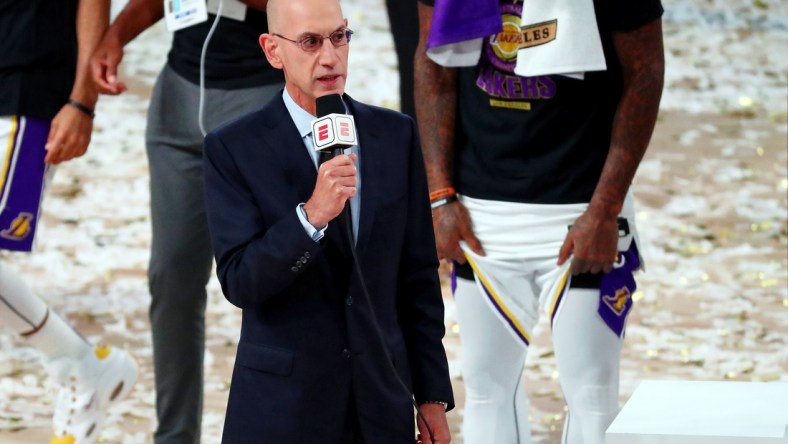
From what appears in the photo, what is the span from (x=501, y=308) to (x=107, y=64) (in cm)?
138

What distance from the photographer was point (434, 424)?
292 cm

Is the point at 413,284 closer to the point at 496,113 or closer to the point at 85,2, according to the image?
the point at 496,113

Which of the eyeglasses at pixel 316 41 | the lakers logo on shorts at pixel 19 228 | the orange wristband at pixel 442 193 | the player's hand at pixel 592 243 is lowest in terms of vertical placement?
the player's hand at pixel 592 243

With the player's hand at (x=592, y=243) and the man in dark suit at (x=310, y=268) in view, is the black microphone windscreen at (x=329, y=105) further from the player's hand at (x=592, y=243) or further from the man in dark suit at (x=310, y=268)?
the player's hand at (x=592, y=243)

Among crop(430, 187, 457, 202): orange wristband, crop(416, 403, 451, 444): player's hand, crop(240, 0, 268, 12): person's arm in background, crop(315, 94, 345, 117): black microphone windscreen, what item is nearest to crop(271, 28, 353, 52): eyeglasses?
crop(315, 94, 345, 117): black microphone windscreen

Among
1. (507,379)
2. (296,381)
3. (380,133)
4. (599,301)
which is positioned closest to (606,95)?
(599,301)

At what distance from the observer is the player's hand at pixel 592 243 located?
3740 mm

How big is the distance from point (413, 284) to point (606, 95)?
1.07 m

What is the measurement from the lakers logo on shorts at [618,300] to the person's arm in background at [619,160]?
7 cm

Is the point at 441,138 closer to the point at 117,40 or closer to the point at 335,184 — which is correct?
the point at 117,40

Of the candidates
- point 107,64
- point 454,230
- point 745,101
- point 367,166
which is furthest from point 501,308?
point 745,101

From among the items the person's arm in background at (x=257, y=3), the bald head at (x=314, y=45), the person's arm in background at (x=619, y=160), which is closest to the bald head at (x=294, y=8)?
the bald head at (x=314, y=45)

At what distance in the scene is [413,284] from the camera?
2.98 m

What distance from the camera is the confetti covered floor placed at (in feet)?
20.2
